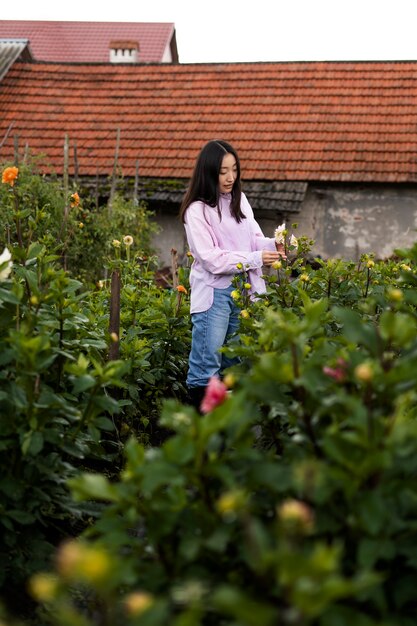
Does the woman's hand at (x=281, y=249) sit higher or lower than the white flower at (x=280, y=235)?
lower

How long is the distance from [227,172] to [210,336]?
28.6 inches

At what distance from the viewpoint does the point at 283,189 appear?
11.6 metres

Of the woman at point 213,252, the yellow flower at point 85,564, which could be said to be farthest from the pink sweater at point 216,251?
the yellow flower at point 85,564

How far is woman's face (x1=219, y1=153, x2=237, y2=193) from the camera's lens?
3.79m

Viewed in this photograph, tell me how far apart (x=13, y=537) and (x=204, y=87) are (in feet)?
41.9

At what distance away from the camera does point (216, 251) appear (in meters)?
3.73

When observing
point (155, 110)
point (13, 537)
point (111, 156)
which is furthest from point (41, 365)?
point (155, 110)

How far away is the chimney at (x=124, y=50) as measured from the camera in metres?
18.2

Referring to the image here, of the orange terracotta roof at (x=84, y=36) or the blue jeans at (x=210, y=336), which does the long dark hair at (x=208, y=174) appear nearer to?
the blue jeans at (x=210, y=336)

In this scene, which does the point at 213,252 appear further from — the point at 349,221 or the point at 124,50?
the point at 124,50

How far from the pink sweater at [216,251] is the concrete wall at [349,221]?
307 inches

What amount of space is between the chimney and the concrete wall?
7674mm

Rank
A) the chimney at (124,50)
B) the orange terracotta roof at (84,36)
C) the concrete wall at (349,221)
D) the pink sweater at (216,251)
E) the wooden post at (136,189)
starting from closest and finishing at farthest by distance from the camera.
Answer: the pink sweater at (216,251), the wooden post at (136,189), the concrete wall at (349,221), the chimney at (124,50), the orange terracotta roof at (84,36)

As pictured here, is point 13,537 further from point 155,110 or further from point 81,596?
point 155,110
